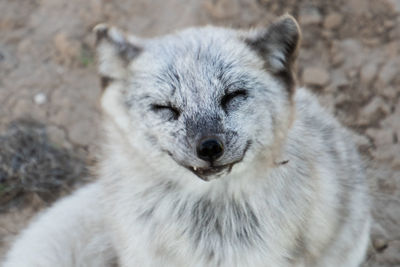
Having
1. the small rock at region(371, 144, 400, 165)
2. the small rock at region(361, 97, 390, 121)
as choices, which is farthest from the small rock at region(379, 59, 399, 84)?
the small rock at region(371, 144, 400, 165)

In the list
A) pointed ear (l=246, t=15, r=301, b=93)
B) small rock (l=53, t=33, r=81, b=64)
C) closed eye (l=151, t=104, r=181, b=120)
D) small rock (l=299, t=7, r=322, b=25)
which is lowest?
small rock (l=53, t=33, r=81, b=64)

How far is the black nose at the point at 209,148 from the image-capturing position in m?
2.45

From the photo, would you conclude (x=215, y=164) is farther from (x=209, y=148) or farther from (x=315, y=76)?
(x=315, y=76)

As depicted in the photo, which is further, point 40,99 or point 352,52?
point 40,99

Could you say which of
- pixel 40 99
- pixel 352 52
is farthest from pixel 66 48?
pixel 352 52

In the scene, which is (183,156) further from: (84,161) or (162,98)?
(84,161)

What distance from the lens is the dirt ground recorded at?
4523 mm

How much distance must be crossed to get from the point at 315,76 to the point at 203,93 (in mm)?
2459

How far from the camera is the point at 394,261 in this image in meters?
3.96

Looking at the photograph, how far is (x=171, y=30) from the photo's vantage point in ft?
16.3

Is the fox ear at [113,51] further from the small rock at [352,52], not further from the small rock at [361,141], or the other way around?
the small rock at [352,52]

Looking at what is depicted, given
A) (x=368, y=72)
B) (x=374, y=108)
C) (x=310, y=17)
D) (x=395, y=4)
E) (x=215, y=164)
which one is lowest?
(x=374, y=108)

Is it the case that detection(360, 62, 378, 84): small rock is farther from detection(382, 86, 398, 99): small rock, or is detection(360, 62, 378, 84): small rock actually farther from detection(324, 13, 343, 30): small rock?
detection(324, 13, 343, 30): small rock

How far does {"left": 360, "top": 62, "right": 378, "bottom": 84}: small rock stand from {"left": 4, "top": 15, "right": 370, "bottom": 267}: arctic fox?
4.20 feet
